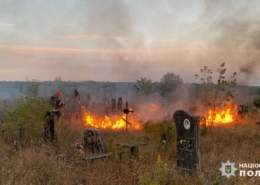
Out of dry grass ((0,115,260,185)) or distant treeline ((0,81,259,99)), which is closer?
dry grass ((0,115,260,185))

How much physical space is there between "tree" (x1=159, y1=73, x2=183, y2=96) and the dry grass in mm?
23926

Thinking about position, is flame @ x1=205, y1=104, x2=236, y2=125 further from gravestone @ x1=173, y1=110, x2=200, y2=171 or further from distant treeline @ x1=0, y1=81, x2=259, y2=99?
gravestone @ x1=173, y1=110, x2=200, y2=171

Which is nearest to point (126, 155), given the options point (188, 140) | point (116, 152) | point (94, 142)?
point (116, 152)

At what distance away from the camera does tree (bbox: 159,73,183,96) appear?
33.7 metres

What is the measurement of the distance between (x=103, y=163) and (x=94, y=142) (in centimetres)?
157

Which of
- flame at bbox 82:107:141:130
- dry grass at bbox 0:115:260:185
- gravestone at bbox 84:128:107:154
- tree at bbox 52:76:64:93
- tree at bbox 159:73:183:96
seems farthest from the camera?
tree at bbox 52:76:64:93

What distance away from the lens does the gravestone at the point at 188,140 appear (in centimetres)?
667

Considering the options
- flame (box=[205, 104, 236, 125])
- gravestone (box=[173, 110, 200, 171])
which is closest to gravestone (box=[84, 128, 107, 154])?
gravestone (box=[173, 110, 200, 171])

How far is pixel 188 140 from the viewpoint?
6.89m

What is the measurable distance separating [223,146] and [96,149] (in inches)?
170

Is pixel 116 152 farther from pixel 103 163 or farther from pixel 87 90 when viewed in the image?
pixel 87 90

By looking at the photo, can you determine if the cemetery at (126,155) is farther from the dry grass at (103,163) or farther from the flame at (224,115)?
the flame at (224,115)

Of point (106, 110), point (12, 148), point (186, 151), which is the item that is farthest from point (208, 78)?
point (12, 148)

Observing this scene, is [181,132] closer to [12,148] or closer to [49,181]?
[49,181]
